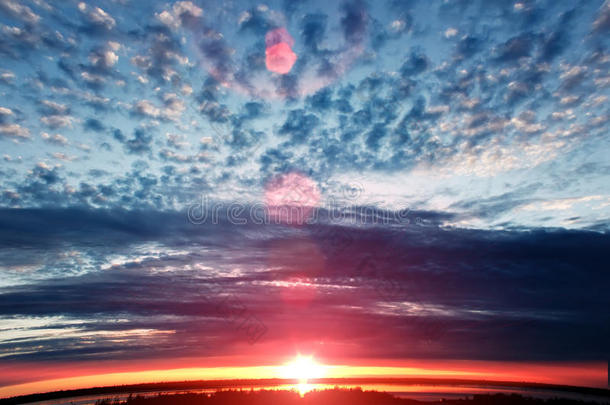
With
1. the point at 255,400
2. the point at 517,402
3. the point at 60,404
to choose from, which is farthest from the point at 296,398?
the point at 60,404

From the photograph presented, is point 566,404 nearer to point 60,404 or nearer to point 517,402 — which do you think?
point 517,402

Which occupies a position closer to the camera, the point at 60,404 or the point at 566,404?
the point at 566,404

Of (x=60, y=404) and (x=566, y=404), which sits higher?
(x=566, y=404)

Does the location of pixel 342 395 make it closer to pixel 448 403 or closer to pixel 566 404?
pixel 448 403

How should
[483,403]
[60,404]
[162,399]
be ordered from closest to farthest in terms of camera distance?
[483,403] < [162,399] < [60,404]

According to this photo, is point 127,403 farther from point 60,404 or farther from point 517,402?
point 517,402

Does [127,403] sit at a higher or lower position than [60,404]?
higher

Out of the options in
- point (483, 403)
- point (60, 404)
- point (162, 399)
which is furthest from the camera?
point (60, 404)

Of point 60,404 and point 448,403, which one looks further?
point 60,404

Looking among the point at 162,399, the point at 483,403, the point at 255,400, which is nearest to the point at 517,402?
the point at 483,403
